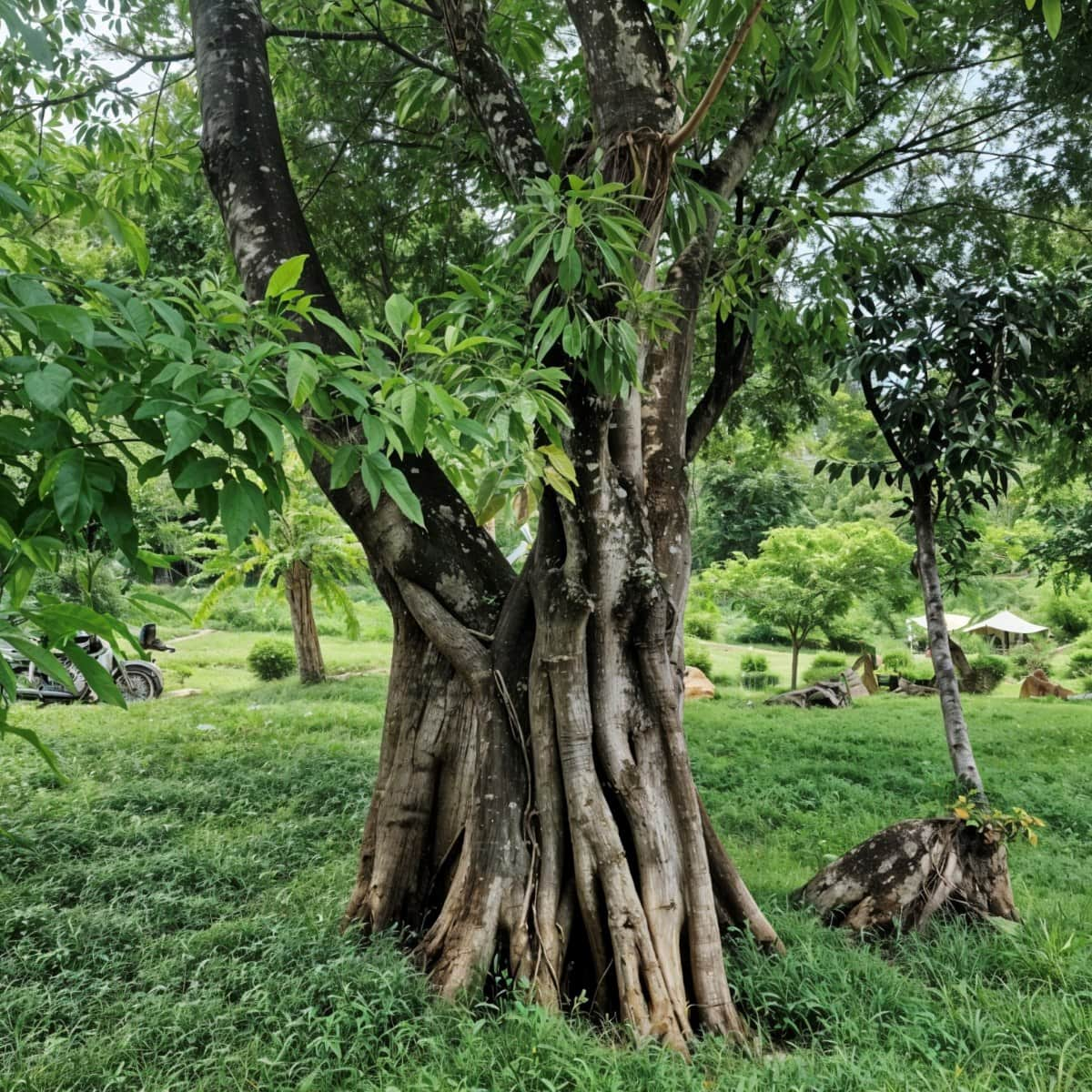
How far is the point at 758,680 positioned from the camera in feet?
53.8

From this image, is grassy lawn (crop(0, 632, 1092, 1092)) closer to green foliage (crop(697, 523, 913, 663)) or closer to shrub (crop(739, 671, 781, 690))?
green foliage (crop(697, 523, 913, 663))

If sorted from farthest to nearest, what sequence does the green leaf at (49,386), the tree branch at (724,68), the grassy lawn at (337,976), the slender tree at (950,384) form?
the slender tree at (950,384)
the grassy lawn at (337,976)
the tree branch at (724,68)
the green leaf at (49,386)

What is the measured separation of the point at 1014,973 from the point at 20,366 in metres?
3.45

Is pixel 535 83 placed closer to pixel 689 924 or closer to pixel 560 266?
pixel 560 266

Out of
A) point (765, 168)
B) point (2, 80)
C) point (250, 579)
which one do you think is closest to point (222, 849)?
point (2, 80)

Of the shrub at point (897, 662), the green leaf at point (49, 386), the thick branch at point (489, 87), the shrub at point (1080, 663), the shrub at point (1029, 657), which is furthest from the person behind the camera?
the shrub at point (1029, 657)

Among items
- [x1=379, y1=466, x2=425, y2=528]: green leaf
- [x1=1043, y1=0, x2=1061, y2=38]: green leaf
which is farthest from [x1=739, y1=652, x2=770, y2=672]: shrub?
[x1=379, y1=466, x2=425, y2=528]: green leaf

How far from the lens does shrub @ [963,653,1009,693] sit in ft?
54.2

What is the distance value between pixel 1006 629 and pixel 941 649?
18.5m

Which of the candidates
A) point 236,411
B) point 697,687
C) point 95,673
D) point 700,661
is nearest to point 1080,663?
point 700,661

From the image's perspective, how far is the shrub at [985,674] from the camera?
16531 millimetres

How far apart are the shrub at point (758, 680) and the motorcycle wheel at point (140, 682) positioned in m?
10.2

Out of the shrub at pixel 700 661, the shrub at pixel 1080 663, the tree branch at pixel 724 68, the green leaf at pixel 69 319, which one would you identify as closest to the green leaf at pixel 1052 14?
the tree branch at pixel 724 68

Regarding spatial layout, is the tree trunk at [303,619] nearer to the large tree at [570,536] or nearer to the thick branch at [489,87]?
the large tree at [570,536]
